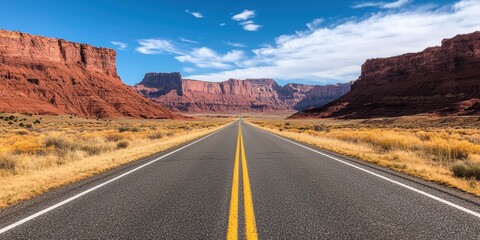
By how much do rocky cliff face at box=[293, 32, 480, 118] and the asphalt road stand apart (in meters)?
96.5

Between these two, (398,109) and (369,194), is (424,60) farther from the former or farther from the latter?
(369,194)

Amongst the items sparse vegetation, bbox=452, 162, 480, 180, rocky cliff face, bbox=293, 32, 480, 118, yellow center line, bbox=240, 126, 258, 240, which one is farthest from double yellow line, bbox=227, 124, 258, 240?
rocky cliff face, bbox=293, 32, 480, 118

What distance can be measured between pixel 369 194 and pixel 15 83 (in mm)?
113563

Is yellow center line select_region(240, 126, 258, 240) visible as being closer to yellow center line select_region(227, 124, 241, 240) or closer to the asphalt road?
the asphalt road

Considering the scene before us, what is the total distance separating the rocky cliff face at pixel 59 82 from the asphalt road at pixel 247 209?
92.9m

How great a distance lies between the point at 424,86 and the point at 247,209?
133420 mm

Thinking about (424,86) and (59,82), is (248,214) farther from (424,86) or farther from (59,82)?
(424,86)

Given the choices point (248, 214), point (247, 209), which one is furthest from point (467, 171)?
point (248, 214)

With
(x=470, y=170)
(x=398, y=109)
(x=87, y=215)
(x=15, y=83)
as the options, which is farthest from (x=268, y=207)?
(x=398, y=109)

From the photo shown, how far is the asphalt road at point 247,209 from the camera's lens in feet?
15.8

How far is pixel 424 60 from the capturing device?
13762 cm

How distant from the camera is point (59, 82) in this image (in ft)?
358

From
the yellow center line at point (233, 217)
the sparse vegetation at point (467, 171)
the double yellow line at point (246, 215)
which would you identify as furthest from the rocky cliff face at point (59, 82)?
the sparse vegetation at point (467, 171)

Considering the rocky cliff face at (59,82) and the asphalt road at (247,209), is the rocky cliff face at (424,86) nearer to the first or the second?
the rocky cliff face at (59,82)
